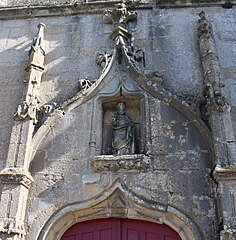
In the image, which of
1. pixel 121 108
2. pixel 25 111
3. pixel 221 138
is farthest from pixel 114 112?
pixel 221 138

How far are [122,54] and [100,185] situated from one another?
2.57 m

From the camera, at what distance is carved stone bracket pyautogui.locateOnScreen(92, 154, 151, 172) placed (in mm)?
6129

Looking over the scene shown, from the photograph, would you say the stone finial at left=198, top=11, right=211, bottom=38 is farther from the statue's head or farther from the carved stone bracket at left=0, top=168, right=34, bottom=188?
the carved stone bracket at left=0, top=168, right=34, bottom=188

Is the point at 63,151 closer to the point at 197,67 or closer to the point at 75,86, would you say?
the point at 75,86

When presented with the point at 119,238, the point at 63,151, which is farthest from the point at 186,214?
the point at 63,151

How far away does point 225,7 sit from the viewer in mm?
8383

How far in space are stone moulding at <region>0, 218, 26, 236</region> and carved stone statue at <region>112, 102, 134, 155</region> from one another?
1.83 m

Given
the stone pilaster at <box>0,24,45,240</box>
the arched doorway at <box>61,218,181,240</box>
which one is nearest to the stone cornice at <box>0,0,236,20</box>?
the stone pilaster at <box>0,24,45,240</box>

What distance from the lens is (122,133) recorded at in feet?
21.6

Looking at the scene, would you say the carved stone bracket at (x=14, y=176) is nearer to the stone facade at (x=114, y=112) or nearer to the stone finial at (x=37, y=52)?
the stone facade at (x=114, y=112)

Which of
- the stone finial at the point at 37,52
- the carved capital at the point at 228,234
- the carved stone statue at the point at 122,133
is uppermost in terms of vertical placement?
the stone finial at the point at 37,52

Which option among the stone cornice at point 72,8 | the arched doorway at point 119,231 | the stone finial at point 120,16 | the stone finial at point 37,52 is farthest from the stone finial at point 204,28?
the arched doorway at point 119,231

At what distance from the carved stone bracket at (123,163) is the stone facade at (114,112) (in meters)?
0.02

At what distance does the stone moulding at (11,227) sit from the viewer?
18.4 ft
